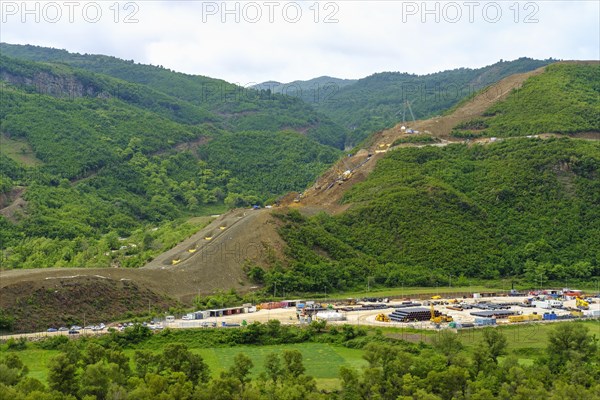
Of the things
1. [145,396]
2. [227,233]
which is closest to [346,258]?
[227,233]

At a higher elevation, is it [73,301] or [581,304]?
[73,301]

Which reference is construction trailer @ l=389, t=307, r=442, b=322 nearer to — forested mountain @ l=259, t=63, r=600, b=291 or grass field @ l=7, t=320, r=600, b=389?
grass field @ l=7, t=320, r=600, b=389

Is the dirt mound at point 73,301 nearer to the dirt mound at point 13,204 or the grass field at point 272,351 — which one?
the grass field at point 272,351

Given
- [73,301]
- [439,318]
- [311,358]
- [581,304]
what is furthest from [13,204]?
[581,304]

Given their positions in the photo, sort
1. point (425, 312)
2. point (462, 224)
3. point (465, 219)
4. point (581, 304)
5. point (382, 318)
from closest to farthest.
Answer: point (382, 318) < point (425, 312) < point (581, 304) < point (462, 224) < point (465, 219)

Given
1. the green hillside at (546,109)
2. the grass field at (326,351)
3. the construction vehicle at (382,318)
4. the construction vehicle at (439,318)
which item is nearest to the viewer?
the grass field at (326,351)

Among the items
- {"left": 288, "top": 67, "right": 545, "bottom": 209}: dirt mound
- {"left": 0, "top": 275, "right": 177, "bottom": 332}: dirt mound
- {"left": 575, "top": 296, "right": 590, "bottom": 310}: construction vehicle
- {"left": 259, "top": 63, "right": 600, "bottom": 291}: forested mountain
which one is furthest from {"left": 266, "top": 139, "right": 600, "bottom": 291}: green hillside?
{"left": 0, "top": 275, "right": 177, "bottom": 332}: dirt mound

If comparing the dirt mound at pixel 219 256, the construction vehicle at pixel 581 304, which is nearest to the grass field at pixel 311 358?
the dirt mound at pixel 219 256

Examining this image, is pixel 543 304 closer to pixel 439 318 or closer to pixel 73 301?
pixel 439 318
